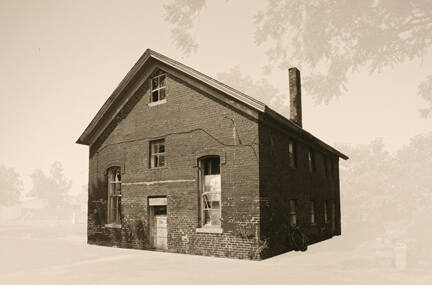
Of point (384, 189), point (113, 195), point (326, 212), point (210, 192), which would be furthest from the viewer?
point (384, 189)

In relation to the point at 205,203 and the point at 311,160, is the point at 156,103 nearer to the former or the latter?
the point at 205,203

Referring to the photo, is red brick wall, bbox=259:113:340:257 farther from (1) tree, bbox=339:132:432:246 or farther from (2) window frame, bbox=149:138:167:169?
(1) tree, bbox=339:132:432:246

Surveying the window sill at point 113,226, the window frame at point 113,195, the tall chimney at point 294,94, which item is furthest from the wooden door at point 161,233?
the tall chimney at point 294,94

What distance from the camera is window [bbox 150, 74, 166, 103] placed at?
1667 cm

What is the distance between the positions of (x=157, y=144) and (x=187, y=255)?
4930 mm

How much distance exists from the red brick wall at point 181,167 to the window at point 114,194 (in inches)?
11.4

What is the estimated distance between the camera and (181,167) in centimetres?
1516

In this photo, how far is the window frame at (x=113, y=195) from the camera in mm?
17766

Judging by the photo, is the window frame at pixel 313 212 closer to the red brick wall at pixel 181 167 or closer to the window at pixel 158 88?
the red brick wall at pixel 181 167

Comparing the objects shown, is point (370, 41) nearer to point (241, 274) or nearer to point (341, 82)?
point (341, 82)

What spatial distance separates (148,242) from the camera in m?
15.8

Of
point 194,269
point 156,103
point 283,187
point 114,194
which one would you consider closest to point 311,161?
point 283,187

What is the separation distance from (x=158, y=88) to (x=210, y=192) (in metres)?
5.39

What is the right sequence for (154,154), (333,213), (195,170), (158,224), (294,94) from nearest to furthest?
(195,170)
(158,224)
(154,154)
(294,94)
(333,213)
